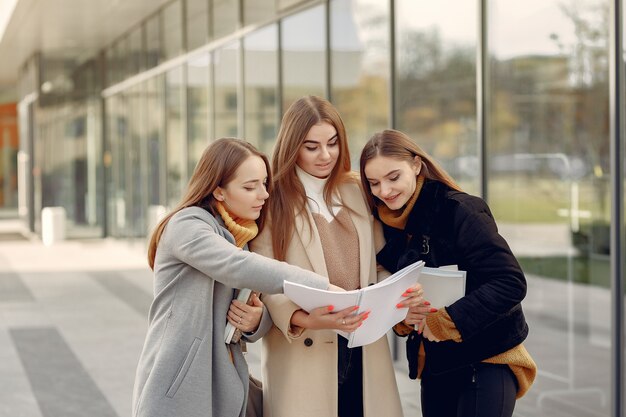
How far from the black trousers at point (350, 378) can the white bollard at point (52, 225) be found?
66.0ft

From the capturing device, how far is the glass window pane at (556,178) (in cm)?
621

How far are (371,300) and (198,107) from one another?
12.1 metres

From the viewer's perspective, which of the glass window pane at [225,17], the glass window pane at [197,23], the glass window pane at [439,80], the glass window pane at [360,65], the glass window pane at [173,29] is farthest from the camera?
the glass window pane at [173,29]

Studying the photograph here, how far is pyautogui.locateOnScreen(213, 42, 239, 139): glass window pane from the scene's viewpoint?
12.5 metres

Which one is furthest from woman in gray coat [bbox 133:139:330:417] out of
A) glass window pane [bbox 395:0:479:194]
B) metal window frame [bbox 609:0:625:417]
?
glass window pane [bbox 395:0:479:194]

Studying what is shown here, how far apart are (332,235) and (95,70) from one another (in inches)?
810

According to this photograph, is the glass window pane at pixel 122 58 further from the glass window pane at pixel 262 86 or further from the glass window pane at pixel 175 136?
the glass window pane at pixel 262 86

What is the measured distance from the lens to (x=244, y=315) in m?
3.17

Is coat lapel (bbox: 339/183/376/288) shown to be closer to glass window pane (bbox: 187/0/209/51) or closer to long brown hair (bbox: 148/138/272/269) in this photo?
long brown hair (bbox: 148/138/272/269)

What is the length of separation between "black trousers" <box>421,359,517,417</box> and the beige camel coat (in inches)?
7.6

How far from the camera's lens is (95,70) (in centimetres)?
2308

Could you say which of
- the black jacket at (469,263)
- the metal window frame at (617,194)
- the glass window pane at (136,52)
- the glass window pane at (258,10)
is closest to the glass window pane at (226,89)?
the glass window pane at (258,10)

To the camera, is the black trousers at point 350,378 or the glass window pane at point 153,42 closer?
the black trousers at point 350,378

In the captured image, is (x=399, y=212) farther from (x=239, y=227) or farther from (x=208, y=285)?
(x=208, y=285)
